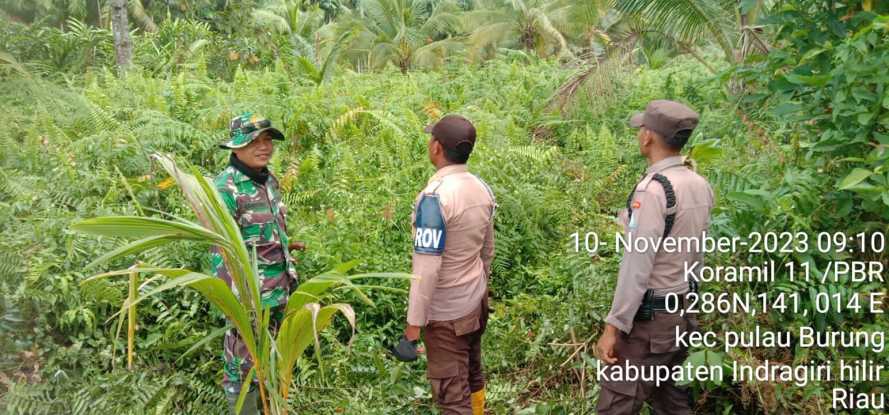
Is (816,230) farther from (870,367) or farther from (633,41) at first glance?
(633,41)

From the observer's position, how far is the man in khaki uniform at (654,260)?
3.25 m

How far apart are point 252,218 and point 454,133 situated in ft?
4.25

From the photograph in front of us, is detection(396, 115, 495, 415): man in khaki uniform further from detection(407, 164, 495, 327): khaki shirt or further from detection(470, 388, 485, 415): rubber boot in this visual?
detection(470, 388, 485, 415): rubber boot

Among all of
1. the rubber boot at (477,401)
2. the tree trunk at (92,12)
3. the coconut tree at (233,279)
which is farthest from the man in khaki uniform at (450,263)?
the tree trunk at (92,12)

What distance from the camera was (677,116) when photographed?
130 inches

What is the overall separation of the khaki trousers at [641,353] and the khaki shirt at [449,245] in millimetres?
761

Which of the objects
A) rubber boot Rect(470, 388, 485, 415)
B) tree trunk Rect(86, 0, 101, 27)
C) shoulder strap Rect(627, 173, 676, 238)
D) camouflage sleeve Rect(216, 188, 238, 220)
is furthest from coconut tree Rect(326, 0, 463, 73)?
shoulder strap Rect(627, 173, 676, 238)

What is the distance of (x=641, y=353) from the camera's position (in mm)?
3381

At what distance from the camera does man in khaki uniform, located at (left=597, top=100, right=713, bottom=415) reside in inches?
128

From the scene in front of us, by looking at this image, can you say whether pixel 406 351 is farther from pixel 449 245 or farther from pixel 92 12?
pixel 92 12

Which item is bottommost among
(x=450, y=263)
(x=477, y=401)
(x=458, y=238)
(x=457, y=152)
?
(x=477, y=401)

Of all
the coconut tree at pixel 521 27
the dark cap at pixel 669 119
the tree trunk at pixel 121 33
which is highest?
the coconut tree at pixel 521 27

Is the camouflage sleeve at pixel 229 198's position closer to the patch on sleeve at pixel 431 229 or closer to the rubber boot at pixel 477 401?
the patch on sleeve at pixel 431 229

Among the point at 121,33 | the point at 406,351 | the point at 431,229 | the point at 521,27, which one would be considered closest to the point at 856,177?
the point at 431,229
